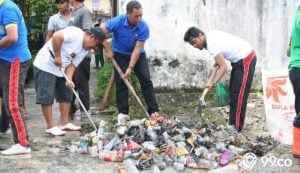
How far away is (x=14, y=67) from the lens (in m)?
5.46

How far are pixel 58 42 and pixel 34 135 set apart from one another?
1.35 meters

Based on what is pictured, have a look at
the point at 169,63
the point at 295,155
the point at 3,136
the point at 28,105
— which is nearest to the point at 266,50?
the point at 169,63

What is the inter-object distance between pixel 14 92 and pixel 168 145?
71.7 inches

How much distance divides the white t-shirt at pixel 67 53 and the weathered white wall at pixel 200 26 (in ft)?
8.73

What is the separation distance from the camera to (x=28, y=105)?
9047mm

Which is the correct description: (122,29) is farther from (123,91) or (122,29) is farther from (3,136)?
(3,136)

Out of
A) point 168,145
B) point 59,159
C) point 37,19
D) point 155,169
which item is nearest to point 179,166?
point 155,169

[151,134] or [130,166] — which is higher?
[151,134]

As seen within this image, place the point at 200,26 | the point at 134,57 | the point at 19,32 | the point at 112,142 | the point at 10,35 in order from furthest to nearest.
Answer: the point at 200,26 → the point at 134,57 → the point at 112,142 → the point at 19,32 → the point at 10,35

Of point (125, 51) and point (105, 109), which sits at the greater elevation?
point (125, 51)

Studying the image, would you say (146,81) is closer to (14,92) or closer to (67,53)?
(67,53)

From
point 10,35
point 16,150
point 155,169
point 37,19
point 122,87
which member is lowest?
point 155,169

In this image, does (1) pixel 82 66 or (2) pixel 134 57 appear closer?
(2) pixel 134 57

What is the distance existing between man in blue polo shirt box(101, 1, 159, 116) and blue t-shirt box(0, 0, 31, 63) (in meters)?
1.53
